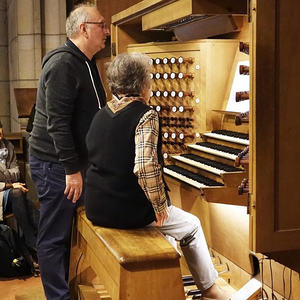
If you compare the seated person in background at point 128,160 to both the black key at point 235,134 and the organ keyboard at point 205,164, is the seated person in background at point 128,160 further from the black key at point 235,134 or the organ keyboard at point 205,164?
the black key at point 235,134

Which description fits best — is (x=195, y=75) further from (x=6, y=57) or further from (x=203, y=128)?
(x=6, y=57)

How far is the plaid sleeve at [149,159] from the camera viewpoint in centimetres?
296

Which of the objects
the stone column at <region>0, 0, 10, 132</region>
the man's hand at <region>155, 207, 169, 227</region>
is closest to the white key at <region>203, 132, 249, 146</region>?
the man's hand at <region>155, 207, 169, 227</region>

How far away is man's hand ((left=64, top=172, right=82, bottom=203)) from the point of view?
11.8ft

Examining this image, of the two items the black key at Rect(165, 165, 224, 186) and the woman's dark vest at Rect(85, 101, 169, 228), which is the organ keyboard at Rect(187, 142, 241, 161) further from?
the woman's dark vest at Rect(85, 101, 169, 228)

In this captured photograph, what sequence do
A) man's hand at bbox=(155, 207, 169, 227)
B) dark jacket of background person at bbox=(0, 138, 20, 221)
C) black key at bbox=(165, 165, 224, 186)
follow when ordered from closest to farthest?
1. man's hand at bbox=(155, 207, 169, 227)
2. black key at bbox=(165, 165, 224, 186)
3. dark jacket of background person at bbox=(0, 138, 20, 221)

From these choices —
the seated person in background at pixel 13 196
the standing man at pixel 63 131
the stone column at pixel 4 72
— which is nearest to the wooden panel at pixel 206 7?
the standing man at pixel 63 131

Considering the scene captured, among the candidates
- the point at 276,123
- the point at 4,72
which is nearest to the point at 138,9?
the point at 276,123

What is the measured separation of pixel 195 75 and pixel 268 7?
2.20 metres

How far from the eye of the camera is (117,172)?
308cm

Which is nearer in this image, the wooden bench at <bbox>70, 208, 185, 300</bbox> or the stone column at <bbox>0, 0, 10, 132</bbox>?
the wooden bench at <bbox>70, 208, 185, 300</bbox>

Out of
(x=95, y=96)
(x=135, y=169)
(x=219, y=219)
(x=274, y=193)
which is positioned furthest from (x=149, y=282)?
(x=219, y=219)

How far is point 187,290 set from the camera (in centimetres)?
420

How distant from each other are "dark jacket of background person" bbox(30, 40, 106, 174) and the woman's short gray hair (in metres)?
0.48
